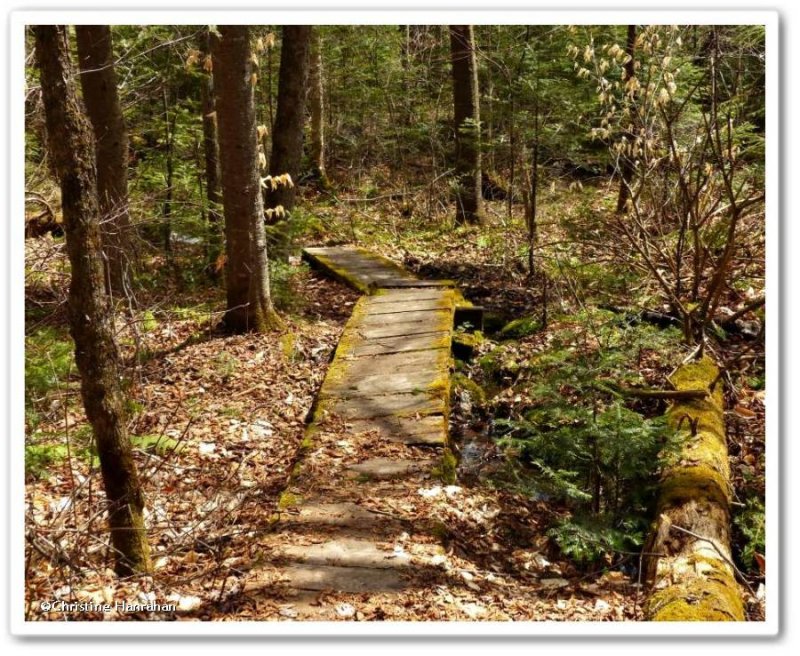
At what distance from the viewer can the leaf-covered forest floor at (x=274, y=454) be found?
372 cm

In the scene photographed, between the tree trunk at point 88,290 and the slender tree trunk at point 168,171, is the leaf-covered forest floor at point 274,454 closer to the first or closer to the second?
the tree trunk at point 88,290

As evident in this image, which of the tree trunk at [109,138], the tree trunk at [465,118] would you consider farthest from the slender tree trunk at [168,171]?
the tree trunk at [465,118]

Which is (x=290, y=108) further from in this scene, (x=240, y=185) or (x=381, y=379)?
(x=381, y=379)

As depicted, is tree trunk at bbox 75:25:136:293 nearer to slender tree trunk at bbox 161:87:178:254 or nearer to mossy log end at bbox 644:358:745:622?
slender tree trunk at bbox 161:87:178:254

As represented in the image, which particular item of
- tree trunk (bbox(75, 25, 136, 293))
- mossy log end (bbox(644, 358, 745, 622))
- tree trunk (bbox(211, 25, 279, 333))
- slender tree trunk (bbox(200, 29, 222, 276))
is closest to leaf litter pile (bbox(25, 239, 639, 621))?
mossy log end (bbox(644, 358, 745, 622))

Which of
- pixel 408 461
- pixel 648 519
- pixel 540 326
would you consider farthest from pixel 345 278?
pixel 648 519

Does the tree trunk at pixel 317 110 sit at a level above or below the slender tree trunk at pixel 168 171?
above

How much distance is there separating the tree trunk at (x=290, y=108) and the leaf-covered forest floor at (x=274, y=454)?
1.34m

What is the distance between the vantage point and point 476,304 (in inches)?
389

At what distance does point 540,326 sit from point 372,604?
563 cm

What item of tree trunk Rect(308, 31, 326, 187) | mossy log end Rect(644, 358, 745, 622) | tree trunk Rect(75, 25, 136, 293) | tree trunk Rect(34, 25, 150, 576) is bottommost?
mossy log end Rect(644, 358, 745, 622)

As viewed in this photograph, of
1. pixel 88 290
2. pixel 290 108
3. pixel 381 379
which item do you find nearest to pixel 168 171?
pixel 290 108

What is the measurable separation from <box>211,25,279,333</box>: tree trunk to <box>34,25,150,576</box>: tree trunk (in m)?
3.97

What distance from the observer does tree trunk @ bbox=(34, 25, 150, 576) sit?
10.2 feet
